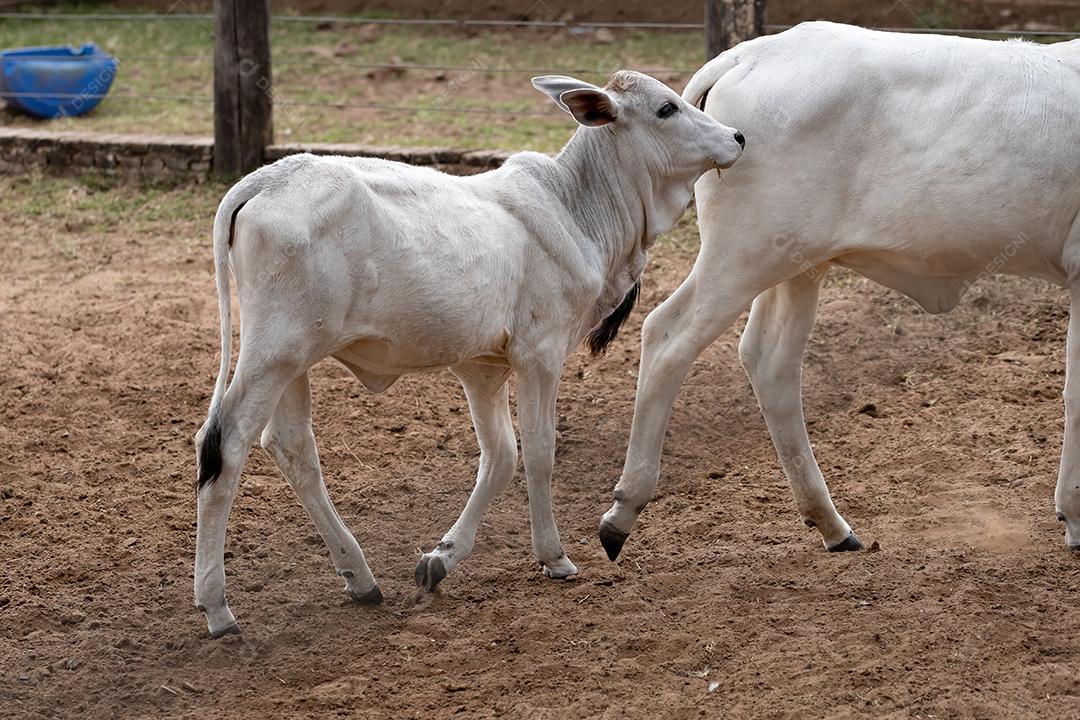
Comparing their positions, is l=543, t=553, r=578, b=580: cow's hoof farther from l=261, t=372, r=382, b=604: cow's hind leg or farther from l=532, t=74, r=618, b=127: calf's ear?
l=532, t=74, r=618, b=127: calf's ear

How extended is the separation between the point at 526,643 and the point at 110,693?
1309 millimetres

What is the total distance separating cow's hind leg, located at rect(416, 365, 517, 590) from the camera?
5.16 metres

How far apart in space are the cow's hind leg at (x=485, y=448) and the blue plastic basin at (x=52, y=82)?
7.84 metres

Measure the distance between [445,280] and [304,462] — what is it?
802 millimetres

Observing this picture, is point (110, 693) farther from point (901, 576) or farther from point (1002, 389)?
point (1002, 389)

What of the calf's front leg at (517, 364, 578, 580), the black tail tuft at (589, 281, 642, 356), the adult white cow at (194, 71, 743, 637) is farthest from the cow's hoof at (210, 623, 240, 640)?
the black tail tuft at (589, 281, 642, 356)

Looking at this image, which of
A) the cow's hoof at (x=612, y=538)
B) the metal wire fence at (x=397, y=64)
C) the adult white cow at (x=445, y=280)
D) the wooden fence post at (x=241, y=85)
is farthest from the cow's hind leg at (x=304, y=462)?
the metal wire fence at (x=397, y=64)

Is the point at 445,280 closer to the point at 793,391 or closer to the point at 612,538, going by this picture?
the point at 612,538

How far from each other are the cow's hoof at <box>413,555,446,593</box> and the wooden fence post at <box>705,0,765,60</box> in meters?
5.08

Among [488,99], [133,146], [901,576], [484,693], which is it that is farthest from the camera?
[488,99]

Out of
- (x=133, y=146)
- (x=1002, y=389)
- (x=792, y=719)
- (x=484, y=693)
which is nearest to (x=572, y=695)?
(x=484, y=693)

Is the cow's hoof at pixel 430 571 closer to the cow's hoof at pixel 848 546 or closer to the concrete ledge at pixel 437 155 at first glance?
the cow's hoof at pixel 848 546

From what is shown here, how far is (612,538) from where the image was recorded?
17.2 ft

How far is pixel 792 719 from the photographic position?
4.04m
